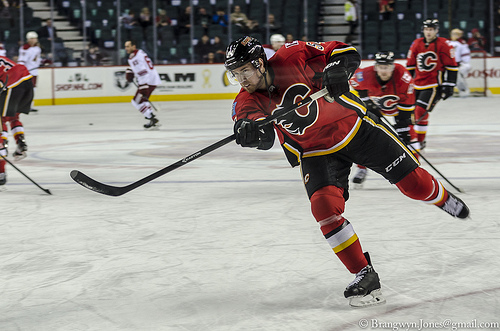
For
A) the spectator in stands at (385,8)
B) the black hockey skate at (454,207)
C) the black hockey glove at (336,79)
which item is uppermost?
the spectator in stands at (385,8)

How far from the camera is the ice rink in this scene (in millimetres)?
2557

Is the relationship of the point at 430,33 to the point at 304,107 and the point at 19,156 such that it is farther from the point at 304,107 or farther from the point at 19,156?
the point at 304,107

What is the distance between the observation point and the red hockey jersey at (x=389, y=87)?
5.70m

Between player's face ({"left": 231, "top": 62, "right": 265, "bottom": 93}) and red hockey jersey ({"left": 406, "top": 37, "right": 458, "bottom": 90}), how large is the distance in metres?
4.72

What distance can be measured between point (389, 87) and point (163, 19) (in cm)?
1061

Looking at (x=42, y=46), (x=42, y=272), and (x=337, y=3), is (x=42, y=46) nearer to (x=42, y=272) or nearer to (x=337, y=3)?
(x=337, y=3)

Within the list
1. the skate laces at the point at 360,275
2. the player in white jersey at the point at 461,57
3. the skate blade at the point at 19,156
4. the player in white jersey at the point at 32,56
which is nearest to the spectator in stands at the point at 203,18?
the player in white jersey at the point at 32,56

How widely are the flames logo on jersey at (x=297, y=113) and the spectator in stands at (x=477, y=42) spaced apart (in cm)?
1338

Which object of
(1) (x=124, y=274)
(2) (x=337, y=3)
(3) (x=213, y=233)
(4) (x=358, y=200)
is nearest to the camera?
(1) (x=124, y=274)

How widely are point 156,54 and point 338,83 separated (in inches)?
507

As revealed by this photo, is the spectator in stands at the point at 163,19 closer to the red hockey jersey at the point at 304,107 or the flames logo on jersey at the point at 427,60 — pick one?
the flames logo on jersey at the point at 427,60

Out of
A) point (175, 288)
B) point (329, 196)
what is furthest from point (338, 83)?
point (175, 288)

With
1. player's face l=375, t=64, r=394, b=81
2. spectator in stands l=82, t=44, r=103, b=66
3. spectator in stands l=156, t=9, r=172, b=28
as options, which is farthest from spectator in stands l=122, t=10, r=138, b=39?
A: player's face l=375, t=64, r=394, b=81

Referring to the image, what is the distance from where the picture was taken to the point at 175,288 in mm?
2918
